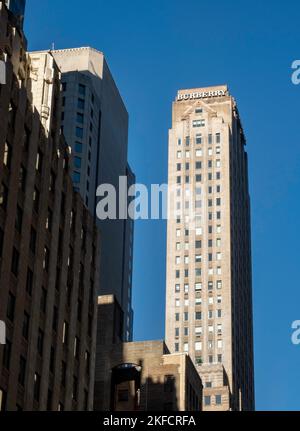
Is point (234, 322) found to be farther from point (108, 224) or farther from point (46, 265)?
point (46, 265)

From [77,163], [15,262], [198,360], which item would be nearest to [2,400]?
[15,262]

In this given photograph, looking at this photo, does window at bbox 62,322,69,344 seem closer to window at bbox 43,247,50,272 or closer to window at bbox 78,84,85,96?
window at bbox 43,247,50,272

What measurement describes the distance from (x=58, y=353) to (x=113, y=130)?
116219 millimetres

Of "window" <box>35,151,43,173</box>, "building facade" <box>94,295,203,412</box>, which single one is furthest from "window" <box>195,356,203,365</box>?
"window" <box>35,151,43,173</box>

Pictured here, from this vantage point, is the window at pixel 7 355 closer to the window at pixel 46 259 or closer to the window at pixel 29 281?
the window at pixel 29 281

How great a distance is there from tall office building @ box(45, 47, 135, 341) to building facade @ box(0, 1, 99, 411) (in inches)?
2902

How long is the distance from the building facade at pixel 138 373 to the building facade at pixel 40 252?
40546mm

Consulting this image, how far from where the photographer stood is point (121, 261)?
186375mm

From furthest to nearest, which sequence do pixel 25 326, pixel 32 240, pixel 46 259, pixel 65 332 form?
pixel 65 332 < pixel 46 259 < pixel 32 240 < pixel 25 326

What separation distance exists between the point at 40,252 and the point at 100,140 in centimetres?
10405

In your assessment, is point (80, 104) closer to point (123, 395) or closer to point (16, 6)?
point (16, 6)

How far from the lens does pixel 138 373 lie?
128125mm

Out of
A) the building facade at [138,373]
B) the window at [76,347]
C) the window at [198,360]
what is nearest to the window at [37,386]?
the window at [76,347]

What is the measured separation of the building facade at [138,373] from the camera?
407 ft
